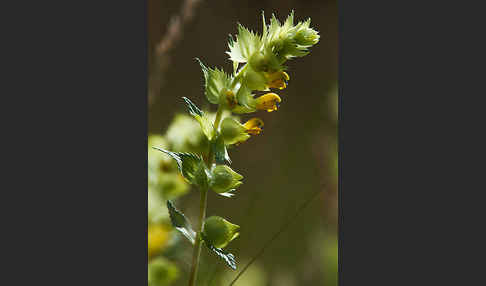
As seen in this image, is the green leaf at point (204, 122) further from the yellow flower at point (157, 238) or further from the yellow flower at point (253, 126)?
the yellow flower at point (157, 238)

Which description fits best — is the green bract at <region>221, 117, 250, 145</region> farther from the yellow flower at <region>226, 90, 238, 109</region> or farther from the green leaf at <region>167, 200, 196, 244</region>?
the green leaf at <region>167, 200, 196, 244</region>

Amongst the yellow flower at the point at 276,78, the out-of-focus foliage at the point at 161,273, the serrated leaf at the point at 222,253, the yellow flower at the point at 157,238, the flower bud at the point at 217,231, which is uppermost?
the yellow flower at the point at 276,78

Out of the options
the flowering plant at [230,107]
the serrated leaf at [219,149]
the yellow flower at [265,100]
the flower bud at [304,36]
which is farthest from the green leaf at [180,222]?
the flower bud at [304,36]

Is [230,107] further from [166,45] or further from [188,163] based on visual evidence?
[166,45]

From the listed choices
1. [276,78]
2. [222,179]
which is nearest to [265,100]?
[276,78]

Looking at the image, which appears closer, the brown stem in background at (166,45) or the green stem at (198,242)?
the green stem at (198,242)

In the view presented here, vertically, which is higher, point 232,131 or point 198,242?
point 232,131

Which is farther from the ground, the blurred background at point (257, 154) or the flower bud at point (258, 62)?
the flower bud at point (258, 62)
